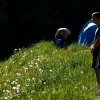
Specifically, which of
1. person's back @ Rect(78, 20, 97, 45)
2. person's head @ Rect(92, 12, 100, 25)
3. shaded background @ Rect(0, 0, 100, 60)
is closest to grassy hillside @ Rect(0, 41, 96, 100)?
person's head @ Rect(92, 12, 100, 25)

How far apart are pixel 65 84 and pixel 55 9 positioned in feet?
62.7

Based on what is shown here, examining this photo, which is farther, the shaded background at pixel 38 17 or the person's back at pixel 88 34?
the shaded background at pixel 38 17

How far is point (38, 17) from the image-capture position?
83.8 feet

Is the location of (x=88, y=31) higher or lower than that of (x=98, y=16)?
lower

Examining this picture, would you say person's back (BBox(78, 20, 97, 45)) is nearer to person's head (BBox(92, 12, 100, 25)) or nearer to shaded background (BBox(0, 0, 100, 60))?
person's head (BBox(92, 12, 100, 25))

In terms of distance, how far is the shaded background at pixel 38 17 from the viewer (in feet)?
83.6

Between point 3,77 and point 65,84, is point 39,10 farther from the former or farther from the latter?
point 65,84

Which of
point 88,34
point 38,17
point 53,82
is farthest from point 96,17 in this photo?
point 38,17

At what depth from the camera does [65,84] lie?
8.08m

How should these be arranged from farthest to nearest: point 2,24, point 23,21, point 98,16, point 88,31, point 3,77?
point 23,21 → point 2,24 → point 88,31 → point 3,77 → point 98,16

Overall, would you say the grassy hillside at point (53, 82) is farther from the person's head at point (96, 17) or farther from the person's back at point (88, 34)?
the person's back at point (88, 34)

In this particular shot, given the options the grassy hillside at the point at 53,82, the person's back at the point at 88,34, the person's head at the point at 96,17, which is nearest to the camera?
the grassy hillside at the point at 53,82

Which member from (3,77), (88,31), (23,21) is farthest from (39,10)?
(3,77)

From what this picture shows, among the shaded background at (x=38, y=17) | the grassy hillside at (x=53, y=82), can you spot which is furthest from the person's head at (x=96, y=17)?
the shaded background at (x=38, y=17)
